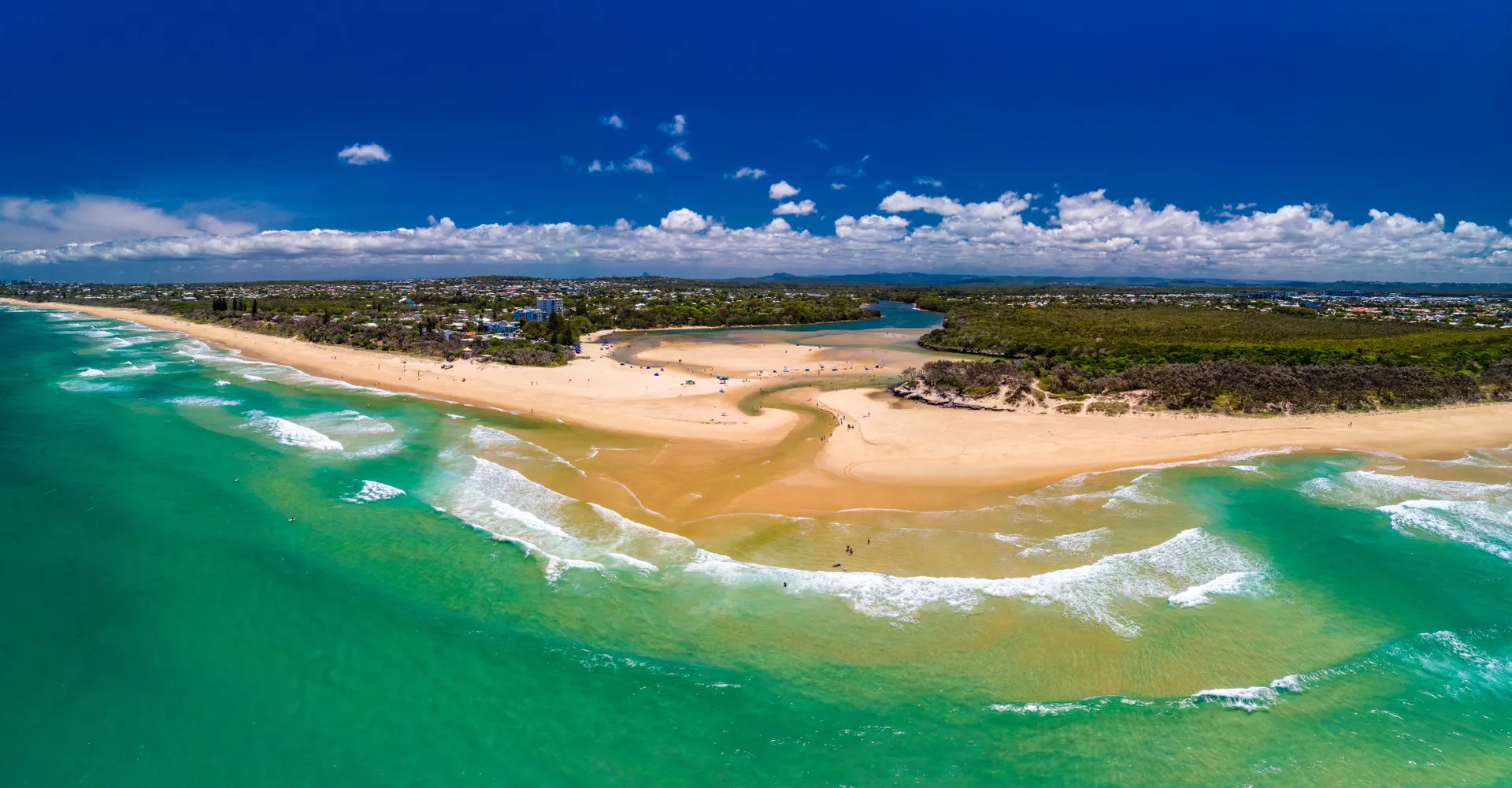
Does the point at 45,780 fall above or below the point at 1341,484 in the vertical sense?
below

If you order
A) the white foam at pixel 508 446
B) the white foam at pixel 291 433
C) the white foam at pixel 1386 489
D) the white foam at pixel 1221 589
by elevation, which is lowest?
the white foam at pixel 1221 589

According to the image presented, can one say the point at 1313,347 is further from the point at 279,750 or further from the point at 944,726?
the point at 279,750

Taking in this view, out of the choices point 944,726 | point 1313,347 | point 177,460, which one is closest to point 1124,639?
point 944,726

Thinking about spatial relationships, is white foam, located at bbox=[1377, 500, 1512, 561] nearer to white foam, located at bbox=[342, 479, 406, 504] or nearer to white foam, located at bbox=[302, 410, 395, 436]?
white foam, located at bbox=[342, 479, 406, 504]

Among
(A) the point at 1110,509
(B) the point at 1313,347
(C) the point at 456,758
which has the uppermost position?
(B) the point at 1313,347

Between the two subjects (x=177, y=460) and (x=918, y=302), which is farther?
(x=918, y=302)

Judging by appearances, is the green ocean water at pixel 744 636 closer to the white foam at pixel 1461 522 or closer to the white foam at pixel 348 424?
the white foam at pixel 1461 522

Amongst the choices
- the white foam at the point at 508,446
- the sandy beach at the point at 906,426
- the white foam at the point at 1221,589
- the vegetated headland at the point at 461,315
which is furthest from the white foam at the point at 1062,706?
the vegetated headland at the point at 461,315
